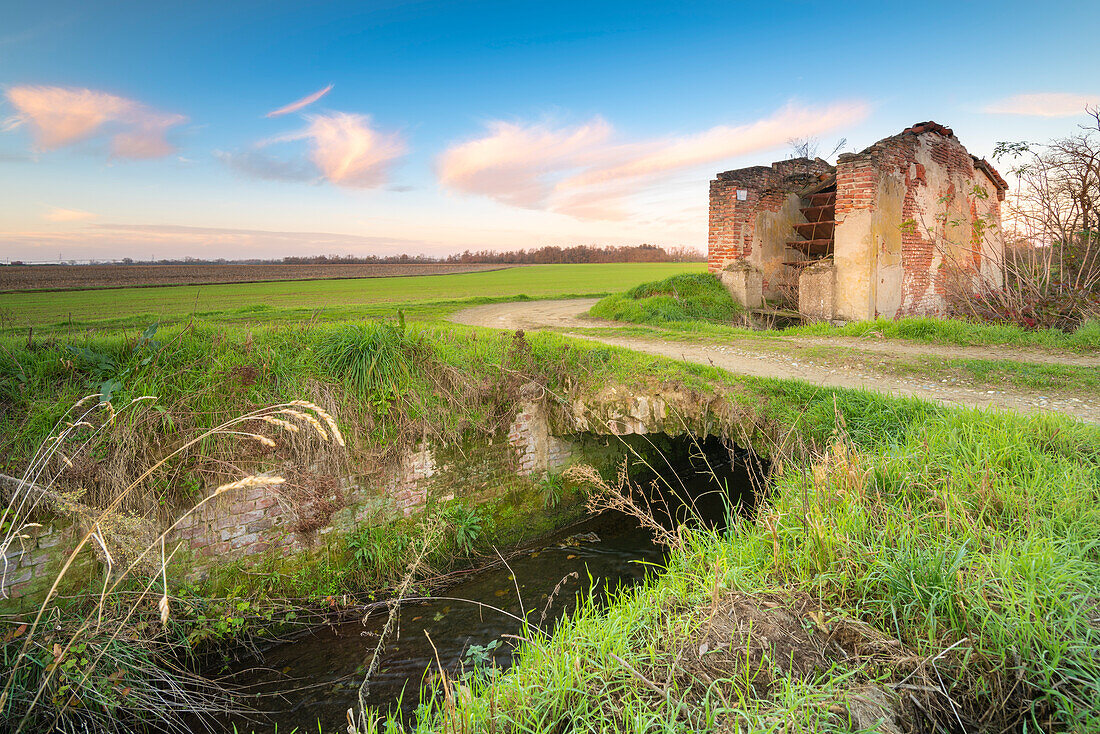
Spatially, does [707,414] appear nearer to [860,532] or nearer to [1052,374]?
[860,532]

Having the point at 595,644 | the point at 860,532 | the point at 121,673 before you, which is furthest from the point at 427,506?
the point at 860,532

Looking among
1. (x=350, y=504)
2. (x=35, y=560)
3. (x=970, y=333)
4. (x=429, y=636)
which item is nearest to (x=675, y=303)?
(x=970, y=333)

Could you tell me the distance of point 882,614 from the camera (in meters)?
2.61

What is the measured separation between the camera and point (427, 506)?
6.36m

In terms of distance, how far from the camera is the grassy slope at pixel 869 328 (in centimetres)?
800

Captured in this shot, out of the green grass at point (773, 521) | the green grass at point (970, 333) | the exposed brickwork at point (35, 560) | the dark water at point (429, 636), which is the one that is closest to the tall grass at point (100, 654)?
the exposed brickwork at point (35, 560)

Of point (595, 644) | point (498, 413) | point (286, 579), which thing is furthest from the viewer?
point (498, 413)

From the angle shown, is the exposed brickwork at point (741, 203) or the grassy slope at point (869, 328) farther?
the exposed brickwork at point (741, 203)

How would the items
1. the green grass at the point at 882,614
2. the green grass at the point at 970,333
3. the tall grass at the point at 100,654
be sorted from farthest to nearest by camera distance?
1. the green grass at the point at 970,333
2. the tall grass at the point at 100,654
3. the green grass at the point at 882,614

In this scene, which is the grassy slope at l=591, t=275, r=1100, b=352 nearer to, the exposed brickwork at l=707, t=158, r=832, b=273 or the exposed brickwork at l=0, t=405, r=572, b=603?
the exposed brickwork at l=707, t=158, r=832, b=273

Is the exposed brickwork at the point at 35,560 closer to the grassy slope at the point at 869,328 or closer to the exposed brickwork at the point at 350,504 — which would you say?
the exposed brickwork at the point at 350,504

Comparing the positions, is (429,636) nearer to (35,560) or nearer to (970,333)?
(35,560)

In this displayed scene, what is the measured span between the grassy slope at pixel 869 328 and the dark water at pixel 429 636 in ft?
16.1

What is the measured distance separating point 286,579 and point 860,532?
16.9 ft
